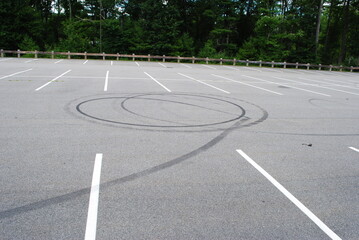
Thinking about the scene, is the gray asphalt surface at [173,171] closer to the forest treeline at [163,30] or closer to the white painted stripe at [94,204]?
the white painted stripe at [94,204]

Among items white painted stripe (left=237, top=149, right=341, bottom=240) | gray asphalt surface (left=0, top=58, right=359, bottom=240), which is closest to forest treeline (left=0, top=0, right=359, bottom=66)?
gray asphalt surface (left=0, top=58, right=359, bottom=240)

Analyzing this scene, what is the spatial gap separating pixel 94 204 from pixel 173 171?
4.75 ft

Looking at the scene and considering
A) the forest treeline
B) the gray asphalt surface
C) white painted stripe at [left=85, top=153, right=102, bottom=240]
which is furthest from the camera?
the forest treeline

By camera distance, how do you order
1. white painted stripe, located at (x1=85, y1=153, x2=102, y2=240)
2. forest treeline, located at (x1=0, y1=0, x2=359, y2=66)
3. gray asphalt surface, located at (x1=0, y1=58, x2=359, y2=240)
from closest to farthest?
white painted stripe, located at (x1=85, y1=153, x2=102, y2=240) < gray asphalt surface, located at (x1=0, y1=58, x2=359, y2=240) < forest treeline, located at (x1=0, y1=0, x2=359, y2=66)

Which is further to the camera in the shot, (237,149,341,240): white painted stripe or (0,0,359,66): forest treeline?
(0,0,359,66): forest treeline

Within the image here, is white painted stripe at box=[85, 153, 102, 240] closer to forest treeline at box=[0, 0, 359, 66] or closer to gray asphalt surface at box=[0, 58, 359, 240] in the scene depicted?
gray asphalt surface at box=[0, 58, 359, 240]

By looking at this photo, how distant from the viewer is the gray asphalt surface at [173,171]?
3287mm

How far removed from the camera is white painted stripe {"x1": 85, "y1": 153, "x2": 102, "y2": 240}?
308cm

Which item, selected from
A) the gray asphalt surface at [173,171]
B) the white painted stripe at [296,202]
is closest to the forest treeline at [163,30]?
the gray asphalt surface at [173,171]

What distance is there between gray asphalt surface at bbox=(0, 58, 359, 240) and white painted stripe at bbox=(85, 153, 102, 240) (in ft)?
0.17

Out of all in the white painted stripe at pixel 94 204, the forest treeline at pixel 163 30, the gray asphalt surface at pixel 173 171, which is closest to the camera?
the white painted stripe at pixel 94 204

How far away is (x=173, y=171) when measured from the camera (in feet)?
15.3

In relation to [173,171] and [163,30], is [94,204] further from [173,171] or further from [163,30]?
[163,30]

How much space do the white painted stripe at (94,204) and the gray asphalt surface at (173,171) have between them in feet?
0.17
